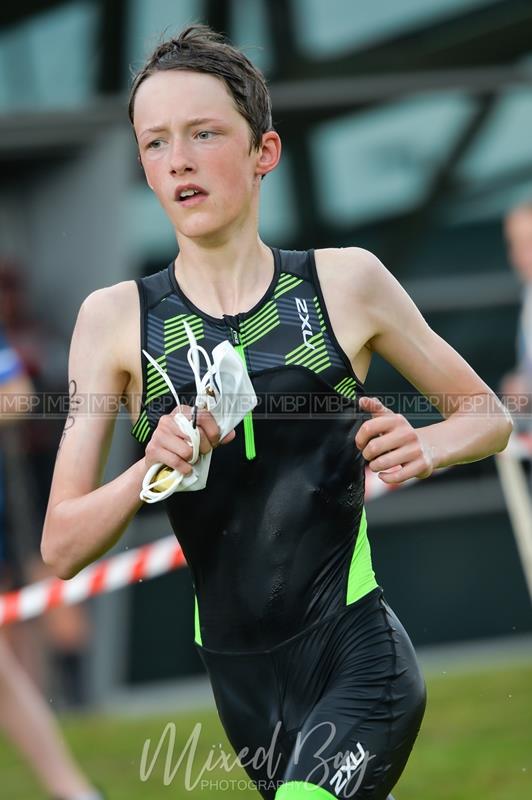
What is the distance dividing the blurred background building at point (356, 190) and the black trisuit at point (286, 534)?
5403 millimetres

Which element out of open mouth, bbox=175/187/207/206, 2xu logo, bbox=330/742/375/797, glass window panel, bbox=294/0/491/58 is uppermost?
glass window panel, bbox=294/0/491/58

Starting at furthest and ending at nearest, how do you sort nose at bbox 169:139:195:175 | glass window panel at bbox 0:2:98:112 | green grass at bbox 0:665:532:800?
glass window panel at bbox 0:2:98:112
green grass at bbox 0:665:532:800
nose at bbox 169:139:195:175

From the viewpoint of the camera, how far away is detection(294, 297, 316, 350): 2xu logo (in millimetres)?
2715

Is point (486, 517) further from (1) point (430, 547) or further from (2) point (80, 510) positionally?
(2) point (80, 510)

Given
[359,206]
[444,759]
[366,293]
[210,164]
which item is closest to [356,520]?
[366,293]

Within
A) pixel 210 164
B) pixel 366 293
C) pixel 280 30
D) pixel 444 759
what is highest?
pixel 280 30

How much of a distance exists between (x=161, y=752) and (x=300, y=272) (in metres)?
4.13

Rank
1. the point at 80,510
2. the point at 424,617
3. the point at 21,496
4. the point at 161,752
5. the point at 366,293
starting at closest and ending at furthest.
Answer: the point at 80,510 → the point at 366,293 → the point at 161,752 → the point at 21,496 → the point at 424,617

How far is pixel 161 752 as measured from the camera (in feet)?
21.0

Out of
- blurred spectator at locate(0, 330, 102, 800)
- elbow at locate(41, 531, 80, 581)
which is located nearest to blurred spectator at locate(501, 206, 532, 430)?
blurred spectator at locate(0, 330, 102, 800)

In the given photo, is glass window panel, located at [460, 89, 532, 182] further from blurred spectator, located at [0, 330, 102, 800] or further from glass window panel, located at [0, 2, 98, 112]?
blurred spectator, located at [0, 330, 102, 800]

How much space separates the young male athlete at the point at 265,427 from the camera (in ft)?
8.73

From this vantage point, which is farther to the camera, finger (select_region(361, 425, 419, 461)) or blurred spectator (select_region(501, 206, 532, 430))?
blurred spectator (select_region(501, 206, 532, 430))

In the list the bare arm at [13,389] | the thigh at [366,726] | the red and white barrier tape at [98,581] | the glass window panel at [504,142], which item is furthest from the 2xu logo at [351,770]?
the glass window panel at [504,142]
